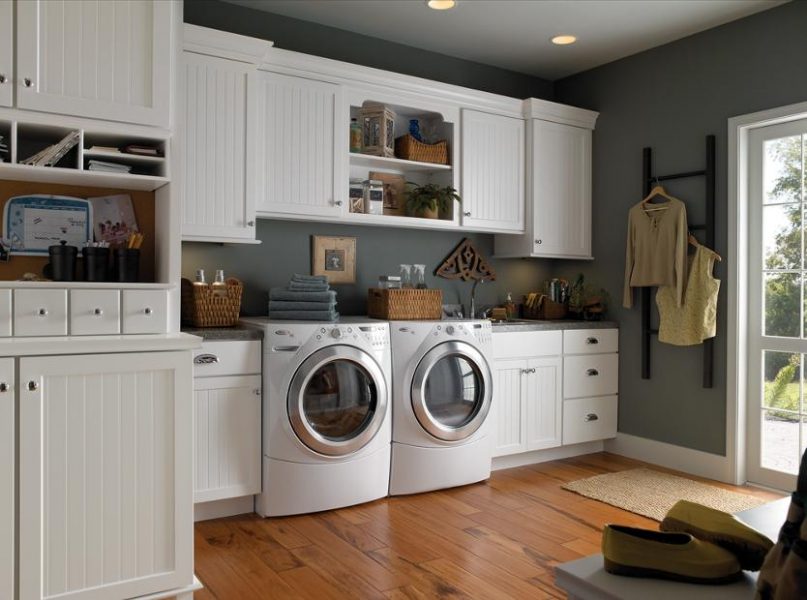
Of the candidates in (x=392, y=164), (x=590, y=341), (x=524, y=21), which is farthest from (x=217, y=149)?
(x=590, y=341)

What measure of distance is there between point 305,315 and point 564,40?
2.32 metres

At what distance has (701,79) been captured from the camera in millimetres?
3982

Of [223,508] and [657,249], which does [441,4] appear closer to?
[657,249]

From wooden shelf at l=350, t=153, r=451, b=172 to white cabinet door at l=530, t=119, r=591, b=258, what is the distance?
2.21ft

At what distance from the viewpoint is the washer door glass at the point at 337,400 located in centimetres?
314

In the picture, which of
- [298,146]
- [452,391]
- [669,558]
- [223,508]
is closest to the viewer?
[669,558]

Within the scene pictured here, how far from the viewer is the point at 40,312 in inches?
88.2

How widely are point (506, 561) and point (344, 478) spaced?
911 millimetres

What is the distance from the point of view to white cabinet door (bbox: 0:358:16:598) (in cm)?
204

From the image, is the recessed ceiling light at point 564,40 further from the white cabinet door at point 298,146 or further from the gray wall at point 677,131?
the white cabinet door at point 298,146

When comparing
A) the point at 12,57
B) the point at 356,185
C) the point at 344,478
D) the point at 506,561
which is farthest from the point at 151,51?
the point at 506,561

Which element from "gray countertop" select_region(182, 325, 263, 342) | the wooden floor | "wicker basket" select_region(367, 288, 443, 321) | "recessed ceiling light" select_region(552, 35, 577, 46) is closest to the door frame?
the wooden floor

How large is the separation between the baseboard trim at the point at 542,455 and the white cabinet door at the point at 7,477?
103 inches

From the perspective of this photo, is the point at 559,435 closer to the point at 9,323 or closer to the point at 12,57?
the point at 9,323
